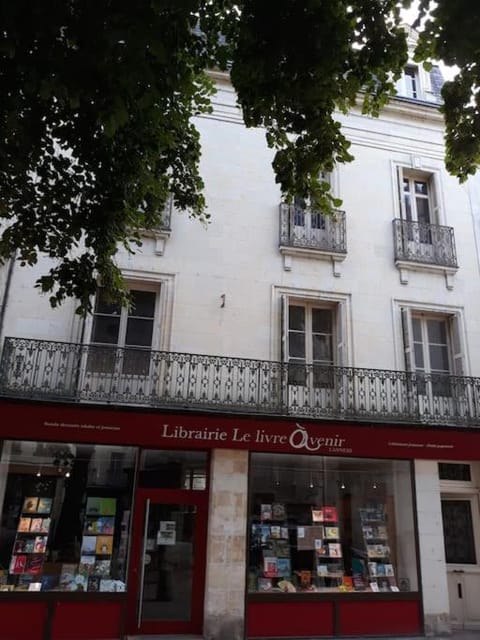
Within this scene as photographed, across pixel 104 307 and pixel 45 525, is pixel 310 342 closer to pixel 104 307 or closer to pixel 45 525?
pixel 104 307

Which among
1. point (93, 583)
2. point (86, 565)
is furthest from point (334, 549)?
point (86, 565)

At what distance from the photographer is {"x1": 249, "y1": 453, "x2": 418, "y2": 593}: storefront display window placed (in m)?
8.09

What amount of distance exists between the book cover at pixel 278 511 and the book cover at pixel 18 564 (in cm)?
364

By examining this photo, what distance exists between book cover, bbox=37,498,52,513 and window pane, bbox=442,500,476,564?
6.36 meters

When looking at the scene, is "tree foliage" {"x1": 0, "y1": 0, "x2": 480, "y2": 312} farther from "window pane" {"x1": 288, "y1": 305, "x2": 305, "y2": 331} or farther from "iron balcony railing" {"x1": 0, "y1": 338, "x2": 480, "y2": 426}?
"window pane" {"x1": 288, "y1": 305, "x2": 305, "y2": 331}

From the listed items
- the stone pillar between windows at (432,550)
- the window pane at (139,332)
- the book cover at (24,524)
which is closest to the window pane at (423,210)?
the stone pillar between windows at (432,550)

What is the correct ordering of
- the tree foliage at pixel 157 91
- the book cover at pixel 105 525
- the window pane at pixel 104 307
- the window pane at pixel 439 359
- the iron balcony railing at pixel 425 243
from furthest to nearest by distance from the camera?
the iron balcony railing at pixel 425 243
the window pane at pixel 439 359
the window pane at pixel 104 307
the book cover at pixel 105 525
the tree foliage at pixel 157 91

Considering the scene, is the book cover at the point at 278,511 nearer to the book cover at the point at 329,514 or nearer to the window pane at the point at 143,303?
the book cover at the point at 329,514

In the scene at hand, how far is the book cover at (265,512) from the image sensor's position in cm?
820

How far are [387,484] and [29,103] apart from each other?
7.44 metres

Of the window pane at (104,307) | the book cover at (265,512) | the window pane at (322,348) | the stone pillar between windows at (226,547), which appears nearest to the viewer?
the stone pillar between windows at (226,547)

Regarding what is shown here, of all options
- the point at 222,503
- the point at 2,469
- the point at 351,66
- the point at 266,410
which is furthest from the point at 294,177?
the point at 2,469

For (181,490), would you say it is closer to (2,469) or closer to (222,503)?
(222,503)

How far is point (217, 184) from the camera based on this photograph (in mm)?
9742
